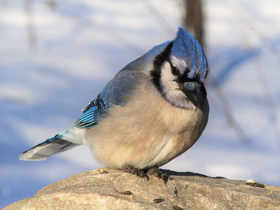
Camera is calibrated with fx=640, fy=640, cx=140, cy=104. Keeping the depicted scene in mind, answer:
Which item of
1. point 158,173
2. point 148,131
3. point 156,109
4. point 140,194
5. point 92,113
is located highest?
point 92,113

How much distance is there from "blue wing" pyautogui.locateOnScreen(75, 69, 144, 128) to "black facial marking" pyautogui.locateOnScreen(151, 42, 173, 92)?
10 centimetres

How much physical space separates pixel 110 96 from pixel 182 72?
0.67 meters

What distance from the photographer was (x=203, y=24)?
6844 mm

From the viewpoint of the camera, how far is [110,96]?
4430 mm

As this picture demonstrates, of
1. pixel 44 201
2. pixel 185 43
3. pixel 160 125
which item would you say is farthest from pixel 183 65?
pixel 44 201

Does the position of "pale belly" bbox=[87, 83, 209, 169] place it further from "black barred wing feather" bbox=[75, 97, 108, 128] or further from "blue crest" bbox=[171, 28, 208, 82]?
"blue crest" bbox=[171, 28, 208, 82]

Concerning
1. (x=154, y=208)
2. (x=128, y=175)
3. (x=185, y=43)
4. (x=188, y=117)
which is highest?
(x=185, y=43)

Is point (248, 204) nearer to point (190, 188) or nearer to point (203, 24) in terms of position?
point (190, 188)

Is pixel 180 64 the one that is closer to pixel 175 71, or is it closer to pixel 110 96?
pixel 175 71

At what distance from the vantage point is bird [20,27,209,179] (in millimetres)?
4000

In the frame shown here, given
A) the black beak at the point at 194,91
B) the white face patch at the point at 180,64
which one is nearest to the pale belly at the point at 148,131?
the black beak at the point at 194,91

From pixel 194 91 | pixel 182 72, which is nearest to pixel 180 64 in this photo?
pixel 182 72

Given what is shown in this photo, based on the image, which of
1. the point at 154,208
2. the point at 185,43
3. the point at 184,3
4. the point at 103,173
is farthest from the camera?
the point at 184,3

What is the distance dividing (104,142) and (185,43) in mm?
883
